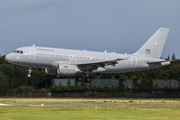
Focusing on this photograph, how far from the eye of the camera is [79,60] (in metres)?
46.7

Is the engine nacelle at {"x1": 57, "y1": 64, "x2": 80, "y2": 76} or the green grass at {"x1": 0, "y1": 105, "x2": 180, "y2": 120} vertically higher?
the engine nacelle at {"x1": 57, "y1": 64, "x2": 80, "y2": 76}

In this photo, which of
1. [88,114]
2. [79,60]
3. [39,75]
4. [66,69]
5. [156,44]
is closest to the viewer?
[88,114]

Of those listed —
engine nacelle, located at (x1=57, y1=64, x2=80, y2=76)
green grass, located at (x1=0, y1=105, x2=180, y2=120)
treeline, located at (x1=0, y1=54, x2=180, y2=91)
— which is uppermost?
treeline, located at (x1=0, y1=54, x2=180, y2=91)

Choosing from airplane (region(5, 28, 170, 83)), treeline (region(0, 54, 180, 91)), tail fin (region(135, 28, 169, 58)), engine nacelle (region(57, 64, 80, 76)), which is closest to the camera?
airplane (region(5, 28, 170, 83))

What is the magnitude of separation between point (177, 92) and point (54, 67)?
33.2m

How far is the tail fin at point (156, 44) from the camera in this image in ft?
173

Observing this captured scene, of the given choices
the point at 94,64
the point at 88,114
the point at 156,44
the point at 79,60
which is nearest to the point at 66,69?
the point at 79,60

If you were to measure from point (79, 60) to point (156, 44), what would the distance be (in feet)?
46.9

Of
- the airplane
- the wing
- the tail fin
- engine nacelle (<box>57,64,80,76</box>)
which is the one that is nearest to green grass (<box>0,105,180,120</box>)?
the airplane

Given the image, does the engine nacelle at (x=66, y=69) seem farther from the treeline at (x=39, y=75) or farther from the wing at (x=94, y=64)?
the treeline at (x=39, y=75)

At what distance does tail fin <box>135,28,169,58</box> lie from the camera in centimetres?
5288

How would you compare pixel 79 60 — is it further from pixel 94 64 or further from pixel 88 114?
pixel 88 114

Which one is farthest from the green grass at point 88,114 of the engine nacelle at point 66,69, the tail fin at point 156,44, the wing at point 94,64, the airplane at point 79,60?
the tail fin at point 156,44

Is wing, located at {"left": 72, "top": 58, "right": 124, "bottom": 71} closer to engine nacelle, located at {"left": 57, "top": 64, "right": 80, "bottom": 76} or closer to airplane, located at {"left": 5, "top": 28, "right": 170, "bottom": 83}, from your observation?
airplane, located at {"left": 5, "top": 28, "right": 170, "bottom": 83}
